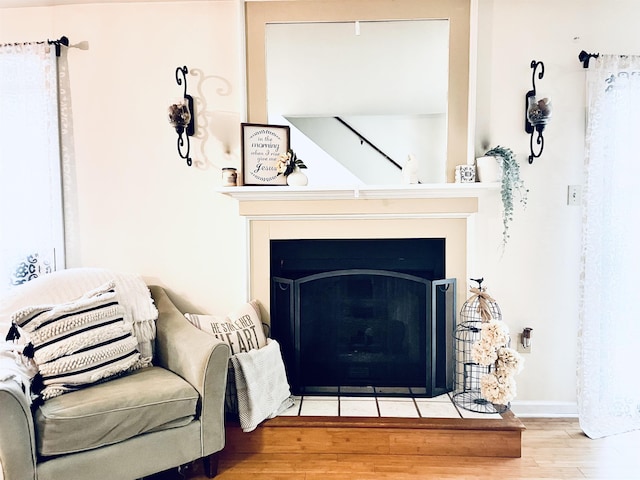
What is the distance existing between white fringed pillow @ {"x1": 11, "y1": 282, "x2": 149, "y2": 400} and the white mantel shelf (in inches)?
33.5

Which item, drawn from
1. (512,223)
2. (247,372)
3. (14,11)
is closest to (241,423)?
(247,372)

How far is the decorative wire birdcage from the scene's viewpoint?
2176 mm

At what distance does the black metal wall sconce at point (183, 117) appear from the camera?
86.7 inches

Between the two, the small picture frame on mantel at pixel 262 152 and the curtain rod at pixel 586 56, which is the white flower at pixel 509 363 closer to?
the small picture frame on mantel at pixel 262 152

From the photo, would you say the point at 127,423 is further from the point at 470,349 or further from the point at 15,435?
the point at 470,349

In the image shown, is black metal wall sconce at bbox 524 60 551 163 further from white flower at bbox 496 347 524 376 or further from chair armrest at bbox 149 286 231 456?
chair armrest at bbox 149 286 231 456

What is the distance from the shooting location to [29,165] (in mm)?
2359

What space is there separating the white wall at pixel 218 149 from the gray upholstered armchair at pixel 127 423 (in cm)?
63

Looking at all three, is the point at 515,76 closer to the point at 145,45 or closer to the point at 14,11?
the point at 145,45

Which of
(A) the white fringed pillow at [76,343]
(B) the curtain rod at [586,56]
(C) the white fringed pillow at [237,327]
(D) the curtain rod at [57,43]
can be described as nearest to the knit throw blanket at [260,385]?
(C) the white fringed pillow at [237,327]

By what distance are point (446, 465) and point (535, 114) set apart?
1.81 metres

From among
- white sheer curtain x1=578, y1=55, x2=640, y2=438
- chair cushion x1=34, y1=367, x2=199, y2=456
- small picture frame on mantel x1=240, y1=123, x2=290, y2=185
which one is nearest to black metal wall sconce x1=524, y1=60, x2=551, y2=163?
white sheer curtain x1=578, y1=55, x2=640, y2=438

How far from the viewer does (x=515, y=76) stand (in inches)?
91.1

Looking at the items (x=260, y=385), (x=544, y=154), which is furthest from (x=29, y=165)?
(x=544, y=154)
